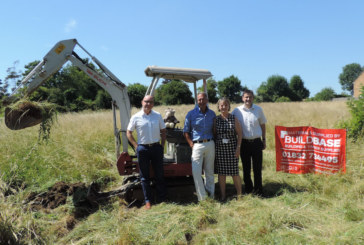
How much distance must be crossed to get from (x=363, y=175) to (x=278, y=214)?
2.65m

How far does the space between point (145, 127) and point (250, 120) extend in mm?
1857

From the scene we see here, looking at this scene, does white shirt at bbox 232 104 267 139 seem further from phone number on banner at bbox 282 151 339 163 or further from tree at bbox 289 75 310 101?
tree at bbox 289 75 310 101

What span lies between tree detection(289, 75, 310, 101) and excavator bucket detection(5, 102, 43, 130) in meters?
74.0

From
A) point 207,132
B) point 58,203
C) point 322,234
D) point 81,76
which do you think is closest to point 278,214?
point 322,234

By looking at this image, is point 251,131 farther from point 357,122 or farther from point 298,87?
point 298,87

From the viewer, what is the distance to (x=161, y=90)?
2094 cm

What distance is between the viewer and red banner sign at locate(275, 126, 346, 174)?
4.95m

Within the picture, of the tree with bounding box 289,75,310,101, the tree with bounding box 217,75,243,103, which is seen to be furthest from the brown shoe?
the tree with bounding box 289,75,310,101

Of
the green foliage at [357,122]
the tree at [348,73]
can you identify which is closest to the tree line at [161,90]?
the tree at [348,73]

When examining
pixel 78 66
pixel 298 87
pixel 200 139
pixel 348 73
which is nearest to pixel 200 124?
pixel 200 139

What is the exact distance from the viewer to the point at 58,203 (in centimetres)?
471

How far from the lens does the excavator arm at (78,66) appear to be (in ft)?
14.4

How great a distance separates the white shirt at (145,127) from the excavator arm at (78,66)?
469 millimetres

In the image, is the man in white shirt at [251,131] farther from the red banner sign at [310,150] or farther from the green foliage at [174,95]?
the green foliage at [174,95]
